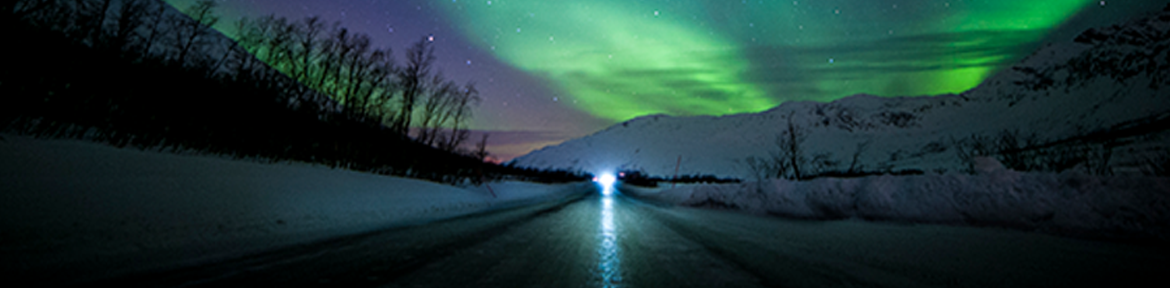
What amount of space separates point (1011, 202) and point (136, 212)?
9994mm

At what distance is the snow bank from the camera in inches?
159

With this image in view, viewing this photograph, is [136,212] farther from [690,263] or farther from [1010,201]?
[1010,201]

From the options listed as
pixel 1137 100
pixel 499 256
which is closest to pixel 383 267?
pixel 499 256

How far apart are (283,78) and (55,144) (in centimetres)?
1127

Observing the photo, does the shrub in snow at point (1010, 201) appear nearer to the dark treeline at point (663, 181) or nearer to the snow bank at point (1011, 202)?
the snow bank at point (1011, 202)

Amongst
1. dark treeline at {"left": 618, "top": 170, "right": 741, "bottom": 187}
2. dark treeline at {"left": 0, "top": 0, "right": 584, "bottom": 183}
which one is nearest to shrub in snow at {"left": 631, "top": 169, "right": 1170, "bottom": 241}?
dark treeline at {"left": 0, "top": 0, "right": 584, "bottom": 183}

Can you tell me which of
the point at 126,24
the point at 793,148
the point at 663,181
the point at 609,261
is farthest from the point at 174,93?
the point at 663,181

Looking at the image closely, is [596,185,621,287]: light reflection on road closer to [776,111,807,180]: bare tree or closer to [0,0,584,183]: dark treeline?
[0,0,584,183]: dark treeline

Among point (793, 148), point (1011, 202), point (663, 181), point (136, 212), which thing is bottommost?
point (136, 212)

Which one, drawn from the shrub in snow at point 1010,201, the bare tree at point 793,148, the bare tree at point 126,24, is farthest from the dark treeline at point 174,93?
the bare tree at point 793,148

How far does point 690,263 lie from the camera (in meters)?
3.04

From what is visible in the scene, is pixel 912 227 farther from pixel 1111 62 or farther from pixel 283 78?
pixel 1111 62

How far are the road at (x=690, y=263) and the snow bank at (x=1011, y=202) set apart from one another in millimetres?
Result: 495

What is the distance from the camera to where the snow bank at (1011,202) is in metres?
4.03
